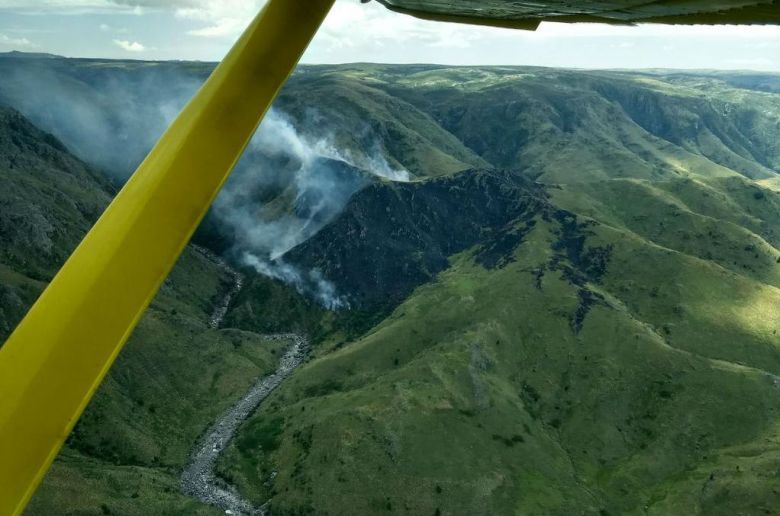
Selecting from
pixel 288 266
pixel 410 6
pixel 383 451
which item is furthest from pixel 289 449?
pixel 410 6

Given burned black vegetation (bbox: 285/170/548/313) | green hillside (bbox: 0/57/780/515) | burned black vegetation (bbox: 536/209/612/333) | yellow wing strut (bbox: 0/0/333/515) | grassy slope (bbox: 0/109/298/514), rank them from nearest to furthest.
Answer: yellow wing strut (bbox: 0/0/333/515) < grassy slope (bbox: 0/109/298/514) < green hillside (bbox: 0/57/780/515) < burned black vegetation (bbox: 536/209/612/333) < burned black vegetation (bbox: 285/170/548/313)

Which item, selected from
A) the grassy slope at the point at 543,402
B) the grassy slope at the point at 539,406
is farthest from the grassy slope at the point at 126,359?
the grassy slope at the point at 539,406

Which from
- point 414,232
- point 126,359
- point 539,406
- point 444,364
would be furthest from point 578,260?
point 126,359

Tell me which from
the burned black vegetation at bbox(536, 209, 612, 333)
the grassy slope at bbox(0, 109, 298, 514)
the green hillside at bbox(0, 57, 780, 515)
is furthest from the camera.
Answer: the burned black vegetation at bbox(536, 209, 612, 333)

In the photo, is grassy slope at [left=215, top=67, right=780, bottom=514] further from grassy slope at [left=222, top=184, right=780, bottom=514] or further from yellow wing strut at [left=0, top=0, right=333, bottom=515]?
yellow wing strut at [left=0, top=0, right=333, bottom=515]

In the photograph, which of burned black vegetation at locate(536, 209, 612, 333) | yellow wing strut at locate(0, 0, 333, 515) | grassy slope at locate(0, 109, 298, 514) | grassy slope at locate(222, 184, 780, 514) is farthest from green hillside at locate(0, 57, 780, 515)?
yellow wing strut at locate(0, 0, 333, 515)

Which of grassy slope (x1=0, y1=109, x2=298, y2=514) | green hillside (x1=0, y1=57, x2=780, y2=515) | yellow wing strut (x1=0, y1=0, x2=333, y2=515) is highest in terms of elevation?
yellow wing strut (x1=0, y1=0, x2=333, y2=515)

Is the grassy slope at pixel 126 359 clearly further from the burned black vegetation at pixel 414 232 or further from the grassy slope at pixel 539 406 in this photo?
the burned black vegetation at pixel 414 232
